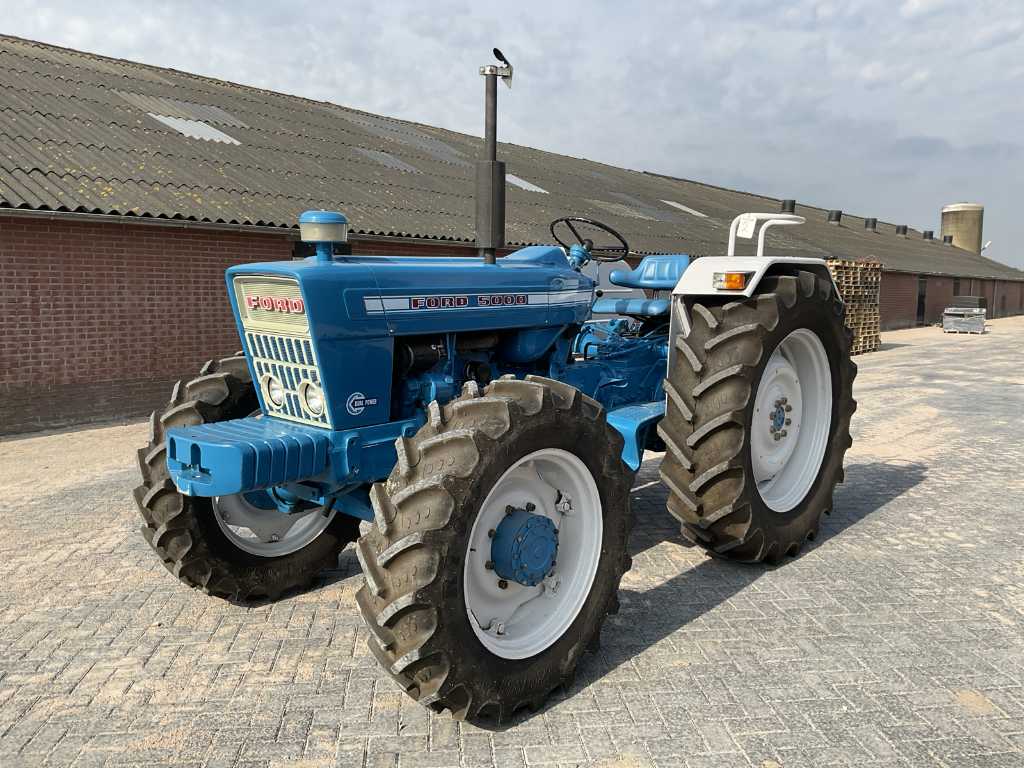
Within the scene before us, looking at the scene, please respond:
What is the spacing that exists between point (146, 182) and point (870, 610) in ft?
27.6

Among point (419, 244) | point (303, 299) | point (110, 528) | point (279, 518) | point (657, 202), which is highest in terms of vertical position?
point (657, 202)

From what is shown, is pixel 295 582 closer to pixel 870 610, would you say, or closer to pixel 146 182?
pixel 870 610

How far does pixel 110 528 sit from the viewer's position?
4543mm

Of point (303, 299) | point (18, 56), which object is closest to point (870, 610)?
point (303, 299)

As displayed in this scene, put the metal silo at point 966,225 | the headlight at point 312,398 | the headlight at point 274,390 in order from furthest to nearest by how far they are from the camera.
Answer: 1. the metal silo at point 966,225
2. the headlight at point 274,390
3. the headlight at point 312,398

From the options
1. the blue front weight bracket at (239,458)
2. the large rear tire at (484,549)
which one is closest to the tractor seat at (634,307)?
the large rear tire at (484,549)

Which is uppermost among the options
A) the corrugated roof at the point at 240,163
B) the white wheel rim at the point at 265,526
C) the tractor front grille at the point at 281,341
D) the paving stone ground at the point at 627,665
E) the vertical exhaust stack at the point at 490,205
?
the corrugated roof at the point at 240,163

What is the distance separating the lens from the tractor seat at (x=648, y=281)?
4.78m

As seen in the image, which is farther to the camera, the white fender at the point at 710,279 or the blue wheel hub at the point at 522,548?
the white fender at the point at 710,279

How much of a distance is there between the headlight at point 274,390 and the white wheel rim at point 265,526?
54 cm

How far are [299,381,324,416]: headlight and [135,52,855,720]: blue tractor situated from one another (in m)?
0.01

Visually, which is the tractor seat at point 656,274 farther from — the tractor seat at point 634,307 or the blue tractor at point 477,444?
the blue tractor at point 477,444

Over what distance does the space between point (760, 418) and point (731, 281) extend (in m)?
0.78

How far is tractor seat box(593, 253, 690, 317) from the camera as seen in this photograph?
4.78m
